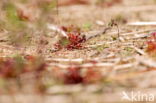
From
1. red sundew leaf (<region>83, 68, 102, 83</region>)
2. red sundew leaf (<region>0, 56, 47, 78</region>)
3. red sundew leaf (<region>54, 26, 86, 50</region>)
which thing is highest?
red sundew leaf (<region>54, 26, 86, 50</region>)

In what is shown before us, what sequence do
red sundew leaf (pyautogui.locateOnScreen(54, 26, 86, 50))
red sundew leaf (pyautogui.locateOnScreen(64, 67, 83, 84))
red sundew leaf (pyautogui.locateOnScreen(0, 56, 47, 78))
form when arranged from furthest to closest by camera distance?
red sundew leaf (pyautogui.locateOnScreen(54, 26, 86, 50)) → red sundew leaf (pyautogui.locateOnScreen(0, 56, 47, 78)) → red sundew leaf (pyautogui.locateOnScreen(64, 67, 83, 84))

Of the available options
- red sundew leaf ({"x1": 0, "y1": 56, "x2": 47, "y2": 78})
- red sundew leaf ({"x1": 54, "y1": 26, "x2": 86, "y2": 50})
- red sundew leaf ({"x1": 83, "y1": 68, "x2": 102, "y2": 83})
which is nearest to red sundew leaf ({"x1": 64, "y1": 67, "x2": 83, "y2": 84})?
red sundew leaf ({"x1": 83, "y1": 68, "x2": 102, "y2": 83})

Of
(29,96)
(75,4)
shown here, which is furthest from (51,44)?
(75,4)

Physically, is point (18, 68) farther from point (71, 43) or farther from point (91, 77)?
point (71, 43)

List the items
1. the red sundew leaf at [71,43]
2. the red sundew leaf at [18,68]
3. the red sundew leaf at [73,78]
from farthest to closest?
the red sundew leaf at [71,43] → the red sundew leaf at [18,68] → the red sundew leaf at [73,78]

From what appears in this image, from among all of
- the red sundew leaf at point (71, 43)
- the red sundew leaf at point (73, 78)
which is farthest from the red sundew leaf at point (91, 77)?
the red sundew leaf at point (71, 43)

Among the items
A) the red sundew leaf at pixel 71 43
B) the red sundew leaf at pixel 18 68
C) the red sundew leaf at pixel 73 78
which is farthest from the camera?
the red sundew leaf at pixel 71 43

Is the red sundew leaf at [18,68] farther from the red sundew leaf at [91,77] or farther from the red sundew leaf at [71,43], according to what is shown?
→ the red sundew leaf at [71,43]

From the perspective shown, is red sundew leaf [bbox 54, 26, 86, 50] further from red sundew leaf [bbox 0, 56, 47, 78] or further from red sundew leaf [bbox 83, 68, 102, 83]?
red sundew leaf [bbox 83, 68, 102, 83]

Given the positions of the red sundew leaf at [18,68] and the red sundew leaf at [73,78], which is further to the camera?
the red sundew leaf at [18,68]

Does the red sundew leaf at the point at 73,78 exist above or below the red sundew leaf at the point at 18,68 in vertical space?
below

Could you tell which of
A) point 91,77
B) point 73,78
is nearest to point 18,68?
point 73,78

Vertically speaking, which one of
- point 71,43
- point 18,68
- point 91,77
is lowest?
point 91,77

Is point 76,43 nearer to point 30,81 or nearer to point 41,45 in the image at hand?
point 41,45
